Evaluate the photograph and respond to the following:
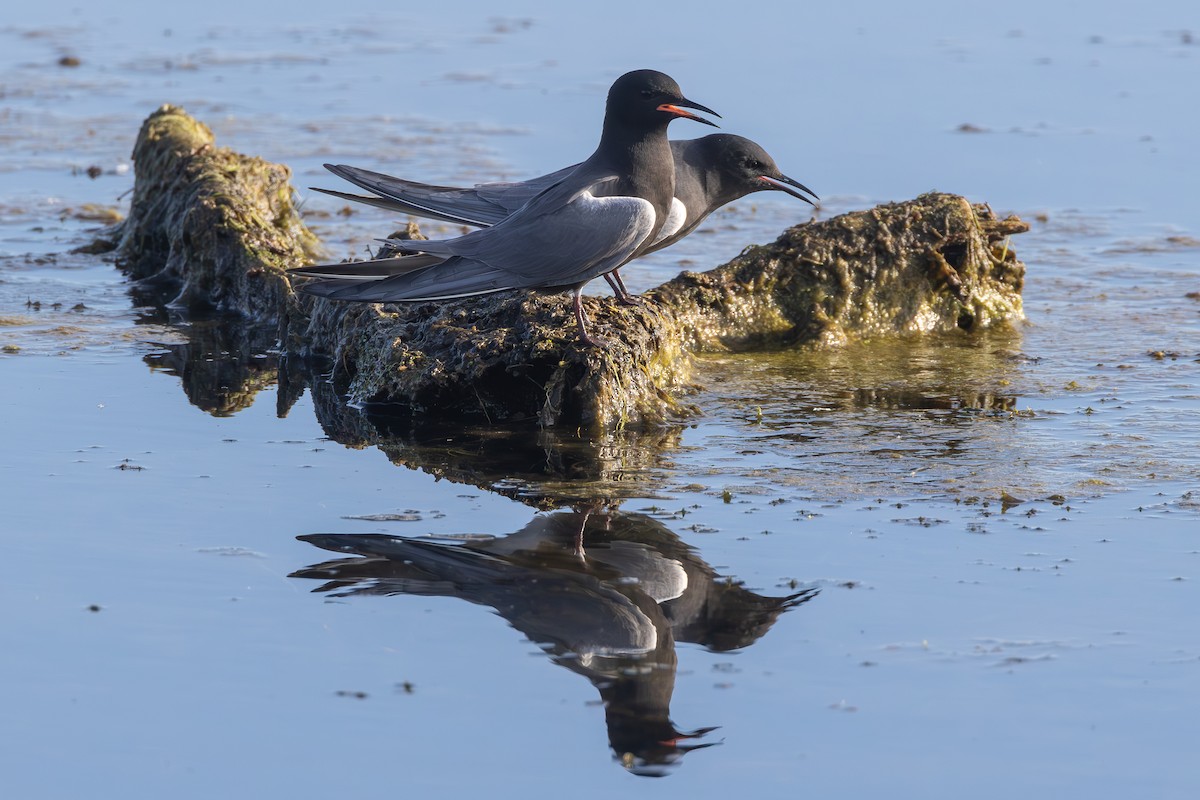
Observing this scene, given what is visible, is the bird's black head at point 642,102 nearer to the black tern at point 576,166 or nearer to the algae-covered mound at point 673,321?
the black tern at point 576,166

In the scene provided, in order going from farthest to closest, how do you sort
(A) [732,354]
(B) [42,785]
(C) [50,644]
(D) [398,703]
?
(A) [732,354], (C) [50,644], (D) [398,703], (B) [42,785]

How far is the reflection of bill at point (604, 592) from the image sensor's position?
4.57 metres

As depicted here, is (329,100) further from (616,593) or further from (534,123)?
(616,593)

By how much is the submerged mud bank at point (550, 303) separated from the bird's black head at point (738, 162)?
0.74 meters

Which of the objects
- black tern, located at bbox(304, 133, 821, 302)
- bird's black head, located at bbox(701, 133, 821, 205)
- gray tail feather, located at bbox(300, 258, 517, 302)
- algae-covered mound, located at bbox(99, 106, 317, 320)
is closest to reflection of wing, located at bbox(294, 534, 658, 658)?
gray tail feather, located at bbox(300, 258, 517, 302)

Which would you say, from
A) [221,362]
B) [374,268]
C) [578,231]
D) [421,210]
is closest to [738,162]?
[578,231]

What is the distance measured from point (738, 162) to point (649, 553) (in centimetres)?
302

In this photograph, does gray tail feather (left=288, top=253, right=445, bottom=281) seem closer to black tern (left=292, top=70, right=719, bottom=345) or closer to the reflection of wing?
black tern (left=292, top=70, right=719, bottom=345)

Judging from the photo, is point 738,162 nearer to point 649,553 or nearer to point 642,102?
point 642,102

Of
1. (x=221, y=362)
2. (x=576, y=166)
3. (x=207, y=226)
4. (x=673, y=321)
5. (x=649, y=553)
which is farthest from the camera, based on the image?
(x=207, y=226)

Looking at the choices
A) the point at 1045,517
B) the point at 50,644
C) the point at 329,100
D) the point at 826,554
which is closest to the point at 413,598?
the point at 50,644

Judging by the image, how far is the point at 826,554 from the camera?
5.49 meters

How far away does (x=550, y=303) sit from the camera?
7.43 meters

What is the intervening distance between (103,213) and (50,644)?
724 cm
